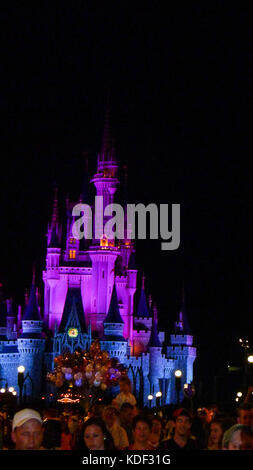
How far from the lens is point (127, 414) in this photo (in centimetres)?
1384

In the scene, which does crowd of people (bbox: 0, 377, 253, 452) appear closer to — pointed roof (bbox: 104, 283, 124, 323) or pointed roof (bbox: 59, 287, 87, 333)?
pointed roof (bbox: 104, 283, 124, 323)

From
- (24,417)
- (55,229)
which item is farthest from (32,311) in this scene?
(24,417)

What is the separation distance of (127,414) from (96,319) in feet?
219

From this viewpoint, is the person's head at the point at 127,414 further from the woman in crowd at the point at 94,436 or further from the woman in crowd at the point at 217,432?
the woman in crowd at the point at 94,436

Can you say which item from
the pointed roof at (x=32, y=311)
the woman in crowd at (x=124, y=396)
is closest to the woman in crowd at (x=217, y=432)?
the woman in crowd at (x=124, y=396)

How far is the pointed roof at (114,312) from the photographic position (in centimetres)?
7644

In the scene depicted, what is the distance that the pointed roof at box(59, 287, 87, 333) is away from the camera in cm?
7738

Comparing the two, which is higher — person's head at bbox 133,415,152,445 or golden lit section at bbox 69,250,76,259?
golden lit section at bbox 69,250,76,259

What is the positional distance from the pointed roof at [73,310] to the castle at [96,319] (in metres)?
0.07

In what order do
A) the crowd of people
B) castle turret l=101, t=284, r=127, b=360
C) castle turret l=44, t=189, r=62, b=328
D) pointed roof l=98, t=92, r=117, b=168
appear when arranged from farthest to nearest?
pointed roof l=98, t=92, r=117, b=168 < castle turret l=44, t=189, r=62, b=328 < castle turret l=101, t=284, r=127, b=360 < the crowd of people

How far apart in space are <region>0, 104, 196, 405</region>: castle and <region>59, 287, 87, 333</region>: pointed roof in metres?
0.07

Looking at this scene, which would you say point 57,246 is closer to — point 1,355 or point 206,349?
point 1,355

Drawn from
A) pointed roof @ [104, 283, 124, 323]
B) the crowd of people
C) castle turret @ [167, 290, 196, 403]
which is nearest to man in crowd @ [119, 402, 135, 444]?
the crowd of people
